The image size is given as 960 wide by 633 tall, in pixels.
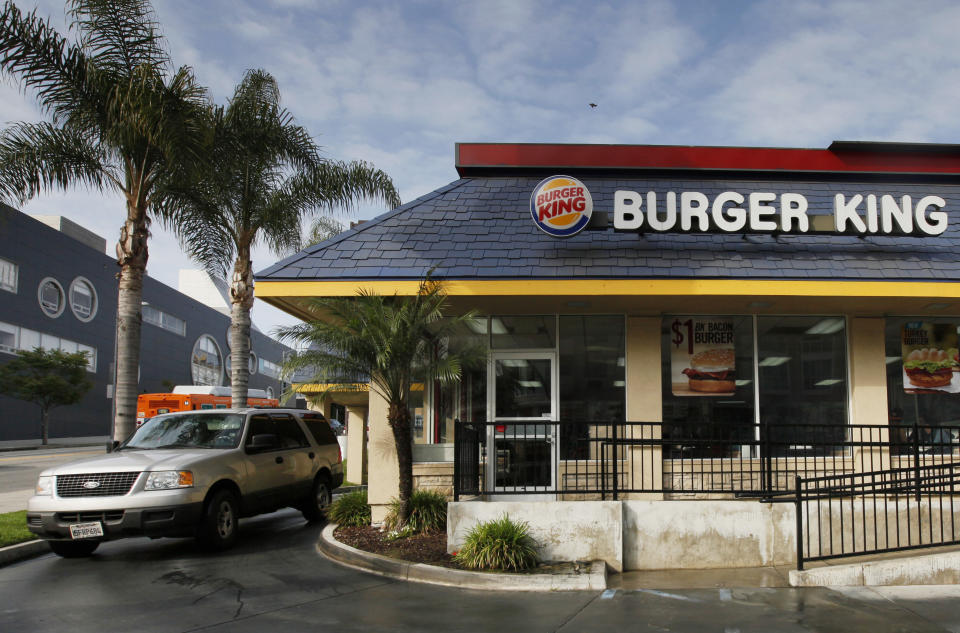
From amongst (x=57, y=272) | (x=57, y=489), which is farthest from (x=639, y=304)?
(x=57, y=272)

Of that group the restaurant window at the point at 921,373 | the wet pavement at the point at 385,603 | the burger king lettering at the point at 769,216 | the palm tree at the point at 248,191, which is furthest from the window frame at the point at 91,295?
the restaurant window at the point at 921,373

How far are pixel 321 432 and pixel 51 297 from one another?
3929 centimetres

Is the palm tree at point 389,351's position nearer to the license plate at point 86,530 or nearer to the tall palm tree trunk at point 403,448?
the tall palm tree trunk at point 403,448

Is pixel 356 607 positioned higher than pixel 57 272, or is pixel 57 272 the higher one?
pixel 57 272

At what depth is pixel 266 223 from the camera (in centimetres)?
1819

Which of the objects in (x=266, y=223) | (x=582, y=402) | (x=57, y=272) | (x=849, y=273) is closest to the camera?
(x=849, y=273)

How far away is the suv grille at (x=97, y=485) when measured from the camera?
352 inches

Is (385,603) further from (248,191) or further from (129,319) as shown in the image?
(248,191)

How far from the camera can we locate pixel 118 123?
13.5m

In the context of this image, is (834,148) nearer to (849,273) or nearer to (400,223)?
(849,273)

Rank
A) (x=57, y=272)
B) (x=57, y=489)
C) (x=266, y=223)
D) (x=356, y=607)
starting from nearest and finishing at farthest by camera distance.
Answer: (x=356, y=607), (x=57, y=489), (x=266, y=223), (x=57, y=272)

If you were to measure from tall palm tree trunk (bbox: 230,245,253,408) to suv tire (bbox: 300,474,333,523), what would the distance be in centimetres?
526

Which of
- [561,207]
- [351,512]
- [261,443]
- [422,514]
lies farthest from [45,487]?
[561,207]

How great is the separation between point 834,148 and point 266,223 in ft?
40.8
